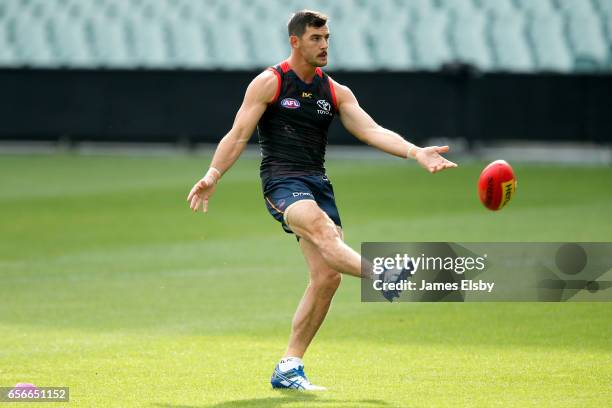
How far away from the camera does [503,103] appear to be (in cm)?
2897

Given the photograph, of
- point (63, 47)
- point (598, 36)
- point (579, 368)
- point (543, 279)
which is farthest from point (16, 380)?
point (63, 47)

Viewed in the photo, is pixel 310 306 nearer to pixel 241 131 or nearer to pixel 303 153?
pixel 303 153

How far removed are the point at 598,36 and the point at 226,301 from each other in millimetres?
22850

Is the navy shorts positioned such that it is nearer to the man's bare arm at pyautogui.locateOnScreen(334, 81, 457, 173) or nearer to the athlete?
the athlete

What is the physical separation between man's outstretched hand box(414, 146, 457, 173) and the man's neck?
973 mm

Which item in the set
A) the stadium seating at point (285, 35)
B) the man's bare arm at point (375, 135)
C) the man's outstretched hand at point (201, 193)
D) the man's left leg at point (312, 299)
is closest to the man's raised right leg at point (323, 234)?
the man's left leg at point (312, 299)

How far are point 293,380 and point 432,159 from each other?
5.73ft

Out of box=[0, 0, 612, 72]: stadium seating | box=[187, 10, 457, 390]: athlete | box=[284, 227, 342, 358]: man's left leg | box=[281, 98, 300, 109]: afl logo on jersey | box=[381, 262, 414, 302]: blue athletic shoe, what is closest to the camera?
box=[381, 262, 414, 302]: blue athletic shoe

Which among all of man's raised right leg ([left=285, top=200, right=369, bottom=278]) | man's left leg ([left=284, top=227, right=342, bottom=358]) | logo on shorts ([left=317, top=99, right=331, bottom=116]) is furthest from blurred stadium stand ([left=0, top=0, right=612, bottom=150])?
man's raised right leg ([left=285, top=200, right=369, bottom=278])

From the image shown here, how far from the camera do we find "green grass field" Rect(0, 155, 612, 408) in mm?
8266

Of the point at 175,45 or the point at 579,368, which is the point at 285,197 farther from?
the point at 175,45

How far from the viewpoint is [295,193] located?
8383 mm

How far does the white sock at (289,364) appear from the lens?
8.27m

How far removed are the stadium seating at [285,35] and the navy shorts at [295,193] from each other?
23.5 m
